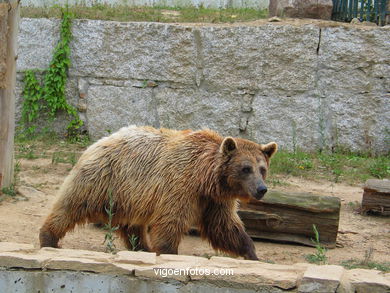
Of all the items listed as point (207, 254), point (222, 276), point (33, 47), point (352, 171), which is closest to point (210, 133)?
point (207, 254)

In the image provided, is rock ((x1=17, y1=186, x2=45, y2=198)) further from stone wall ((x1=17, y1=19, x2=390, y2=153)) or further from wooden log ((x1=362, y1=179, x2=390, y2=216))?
wooden log ((x1=362, y1=179, x2=390, y2=216))

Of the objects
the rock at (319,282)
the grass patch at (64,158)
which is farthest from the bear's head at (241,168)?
the grass patch at (64,158)

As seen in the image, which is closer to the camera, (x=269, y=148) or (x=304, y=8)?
(x=269, y=148)

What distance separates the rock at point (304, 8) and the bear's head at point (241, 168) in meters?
5.30

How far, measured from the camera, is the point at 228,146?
602 centimetres

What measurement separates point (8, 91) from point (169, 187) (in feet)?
8.77

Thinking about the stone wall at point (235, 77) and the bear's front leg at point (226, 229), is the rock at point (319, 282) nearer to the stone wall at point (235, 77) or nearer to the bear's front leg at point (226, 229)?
the bear's front leg at point (226, 229)

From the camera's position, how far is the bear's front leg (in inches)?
243

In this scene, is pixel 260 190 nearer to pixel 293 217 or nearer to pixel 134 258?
pixel 293 217

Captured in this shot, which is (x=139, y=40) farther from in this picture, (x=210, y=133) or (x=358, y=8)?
(x=210, y=133)

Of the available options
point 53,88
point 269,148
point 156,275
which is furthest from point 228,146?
point 53,88

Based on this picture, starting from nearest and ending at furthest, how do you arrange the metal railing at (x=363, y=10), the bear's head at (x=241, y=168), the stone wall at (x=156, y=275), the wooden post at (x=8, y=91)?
1. the stone wall at (x=156, y=275)
2. the bear's head at (x=241, y=168)
3. the wooden post at (x=8, y=91)
4. the metal railing at (x=363, y=10)

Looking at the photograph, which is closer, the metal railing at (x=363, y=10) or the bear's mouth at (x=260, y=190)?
the bear's mouth at (x=260, y=190)

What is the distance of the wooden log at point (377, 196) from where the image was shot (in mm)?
7566
